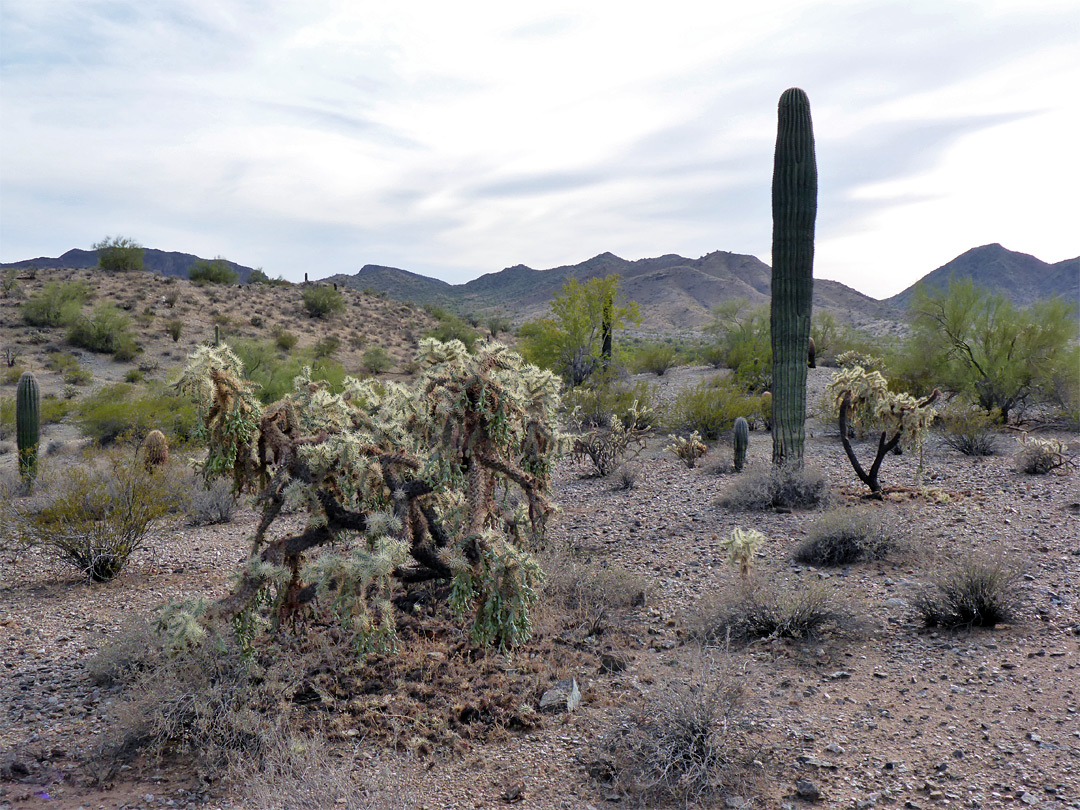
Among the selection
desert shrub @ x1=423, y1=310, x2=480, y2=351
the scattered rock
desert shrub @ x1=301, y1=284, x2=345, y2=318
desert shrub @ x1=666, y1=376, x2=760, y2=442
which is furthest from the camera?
desert shrub @ x1=301, y1=284, x2=345, y2=318

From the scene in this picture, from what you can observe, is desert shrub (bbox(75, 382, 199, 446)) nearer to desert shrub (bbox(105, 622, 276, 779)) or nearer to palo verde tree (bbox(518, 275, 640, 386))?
palo verde tree (bbox(518, 275, 640, 386))

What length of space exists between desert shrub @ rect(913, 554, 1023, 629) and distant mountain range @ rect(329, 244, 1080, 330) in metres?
66.0

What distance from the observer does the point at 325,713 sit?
4344mm

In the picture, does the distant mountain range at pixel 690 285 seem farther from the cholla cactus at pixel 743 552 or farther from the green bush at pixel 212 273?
the cholla cactus at pixel 743 552

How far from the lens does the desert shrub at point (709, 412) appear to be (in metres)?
16.6

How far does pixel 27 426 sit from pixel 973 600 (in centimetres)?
1390

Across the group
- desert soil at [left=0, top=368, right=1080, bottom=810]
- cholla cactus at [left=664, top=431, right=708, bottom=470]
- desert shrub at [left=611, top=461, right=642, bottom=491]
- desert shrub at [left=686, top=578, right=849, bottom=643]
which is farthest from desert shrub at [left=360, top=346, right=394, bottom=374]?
desert shrub at [left=686, top=578, right=849, bottom=643]

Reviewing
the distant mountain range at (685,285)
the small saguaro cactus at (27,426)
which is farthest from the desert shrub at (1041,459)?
the distant mountain range at (685,285)

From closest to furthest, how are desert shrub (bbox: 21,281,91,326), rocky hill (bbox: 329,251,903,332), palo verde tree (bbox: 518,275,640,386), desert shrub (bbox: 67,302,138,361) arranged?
palo verde tree (bbox: 518,275,640,386), desert shrub (bbox: 67,302,138,361), desert shrub (bbox: 21,281,91,326), rocky hill (bbox: 329,251,903,332)

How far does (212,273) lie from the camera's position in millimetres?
41688

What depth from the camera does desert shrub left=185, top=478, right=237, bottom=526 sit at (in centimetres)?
977

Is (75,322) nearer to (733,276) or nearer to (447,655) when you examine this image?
(447,655)

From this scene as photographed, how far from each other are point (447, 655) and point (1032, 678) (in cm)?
392

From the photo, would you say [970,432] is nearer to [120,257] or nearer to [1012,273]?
[120,257]
